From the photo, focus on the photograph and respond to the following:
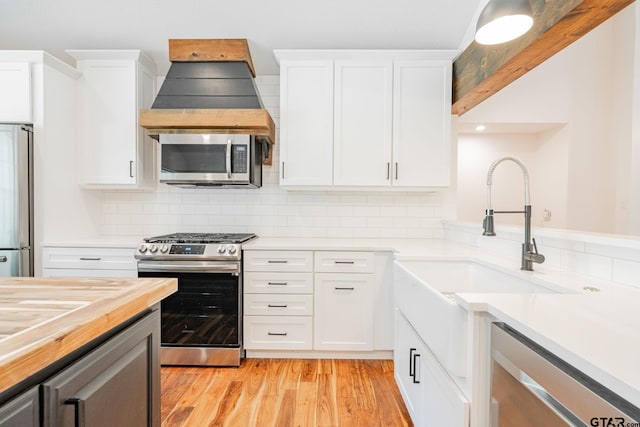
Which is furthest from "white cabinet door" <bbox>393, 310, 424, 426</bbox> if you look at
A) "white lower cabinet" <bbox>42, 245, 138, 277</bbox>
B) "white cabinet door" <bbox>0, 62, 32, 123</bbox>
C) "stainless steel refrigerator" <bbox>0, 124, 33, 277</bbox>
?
"white cabinet door" <bbox>0, 62, 32, 123</bbox>

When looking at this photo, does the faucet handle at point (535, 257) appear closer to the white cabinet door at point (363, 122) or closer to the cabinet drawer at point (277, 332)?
the white cabinet door at point (363, 122)

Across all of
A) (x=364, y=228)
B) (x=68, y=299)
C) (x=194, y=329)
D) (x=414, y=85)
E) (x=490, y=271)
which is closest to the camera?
(x=68, y=299)

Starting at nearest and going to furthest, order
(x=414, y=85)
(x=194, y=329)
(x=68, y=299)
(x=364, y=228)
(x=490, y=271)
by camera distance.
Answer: (x=68, y=299), (x=490, y=271), (x=194, y=329), (x=414, y=85), (x=364, y=228)

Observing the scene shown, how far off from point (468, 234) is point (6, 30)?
13.6ft

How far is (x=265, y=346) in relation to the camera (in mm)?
2451

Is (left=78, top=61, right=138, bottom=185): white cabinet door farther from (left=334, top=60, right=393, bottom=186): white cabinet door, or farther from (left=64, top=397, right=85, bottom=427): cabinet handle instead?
(left=64, top=397, right=85, bottom=427): cabinet handle

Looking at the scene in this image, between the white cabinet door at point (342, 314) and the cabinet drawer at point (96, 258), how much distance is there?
1473 millimetres

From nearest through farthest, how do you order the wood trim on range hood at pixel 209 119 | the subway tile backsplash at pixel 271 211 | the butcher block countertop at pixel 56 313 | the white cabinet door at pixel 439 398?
the butcher block countertop at pixel 56 313
the white cabinet door at pixel 439 398
the wood trim on range hood at pixel 209 119
the subway tile backsplash at pixel 271 211

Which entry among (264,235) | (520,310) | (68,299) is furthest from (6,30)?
(520,310)

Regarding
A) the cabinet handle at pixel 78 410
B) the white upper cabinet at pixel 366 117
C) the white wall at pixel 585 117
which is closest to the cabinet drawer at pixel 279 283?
the white upper cabinet at pixel 366 117

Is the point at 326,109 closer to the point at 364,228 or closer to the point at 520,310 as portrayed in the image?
the point at 364,228

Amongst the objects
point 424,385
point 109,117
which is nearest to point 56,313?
point 424,385

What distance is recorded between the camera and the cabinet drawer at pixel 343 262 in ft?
8.01

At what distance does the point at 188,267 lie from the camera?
2350mm
